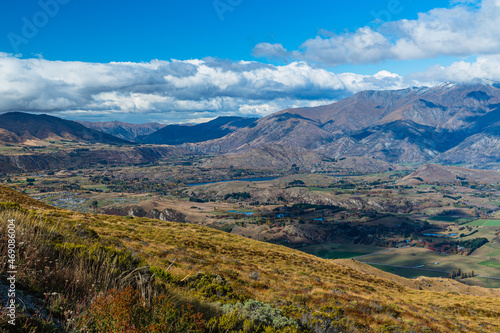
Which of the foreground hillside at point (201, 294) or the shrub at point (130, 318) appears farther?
the foreground hillside at point (201, 294)

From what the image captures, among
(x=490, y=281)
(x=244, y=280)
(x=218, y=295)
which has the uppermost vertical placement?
(x=218, y=295)

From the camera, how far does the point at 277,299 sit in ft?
66.0

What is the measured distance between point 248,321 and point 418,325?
626 inches

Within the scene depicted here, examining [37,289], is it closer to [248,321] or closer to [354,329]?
[248,321]

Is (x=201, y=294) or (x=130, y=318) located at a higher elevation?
(x=130, y=318)

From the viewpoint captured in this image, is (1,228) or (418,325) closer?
(1,228)

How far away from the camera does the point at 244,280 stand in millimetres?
24969

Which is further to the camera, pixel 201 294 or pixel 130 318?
pixel 201 294

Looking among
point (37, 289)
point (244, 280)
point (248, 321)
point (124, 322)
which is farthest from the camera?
point (244, 280)

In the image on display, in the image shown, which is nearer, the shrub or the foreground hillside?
the shrub

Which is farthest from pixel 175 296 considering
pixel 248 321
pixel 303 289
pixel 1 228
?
pixel 303 289

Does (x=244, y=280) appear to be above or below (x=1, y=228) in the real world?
below

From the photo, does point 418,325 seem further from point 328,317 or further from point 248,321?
point 248,321

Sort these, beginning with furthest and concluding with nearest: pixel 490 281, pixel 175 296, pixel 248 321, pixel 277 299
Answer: pixel 490 281 → pixel 277 299 → pixel 248 321 → pixel 175 296
